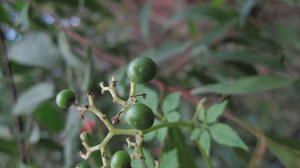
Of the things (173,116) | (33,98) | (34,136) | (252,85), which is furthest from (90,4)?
(173,116)

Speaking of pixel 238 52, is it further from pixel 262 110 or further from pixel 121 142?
pixel 262 110

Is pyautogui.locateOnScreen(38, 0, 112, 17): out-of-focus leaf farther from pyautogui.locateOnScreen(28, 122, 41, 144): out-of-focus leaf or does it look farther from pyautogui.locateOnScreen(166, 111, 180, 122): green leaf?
pyautogui.locateOnScreen(166, 111, 180, 122): green leaf

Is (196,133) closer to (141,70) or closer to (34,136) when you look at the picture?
(141,70)

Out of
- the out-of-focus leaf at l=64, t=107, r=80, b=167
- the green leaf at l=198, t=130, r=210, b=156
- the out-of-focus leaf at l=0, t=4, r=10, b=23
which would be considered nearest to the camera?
the green leaf at l=198, t=130, r=210, b=156

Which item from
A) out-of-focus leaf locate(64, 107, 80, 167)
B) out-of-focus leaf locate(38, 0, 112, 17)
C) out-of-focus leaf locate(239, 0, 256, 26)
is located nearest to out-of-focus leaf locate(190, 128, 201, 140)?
out-of-focus leaf locate(64, 107, 80, 167)

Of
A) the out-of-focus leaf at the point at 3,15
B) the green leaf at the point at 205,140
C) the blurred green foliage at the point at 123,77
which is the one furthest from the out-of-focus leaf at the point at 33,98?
the green leaf at the point at 205,140

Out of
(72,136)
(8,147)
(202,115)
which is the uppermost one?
(202,115)

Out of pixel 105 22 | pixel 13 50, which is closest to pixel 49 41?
pixel 13 50

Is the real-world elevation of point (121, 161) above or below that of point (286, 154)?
above
